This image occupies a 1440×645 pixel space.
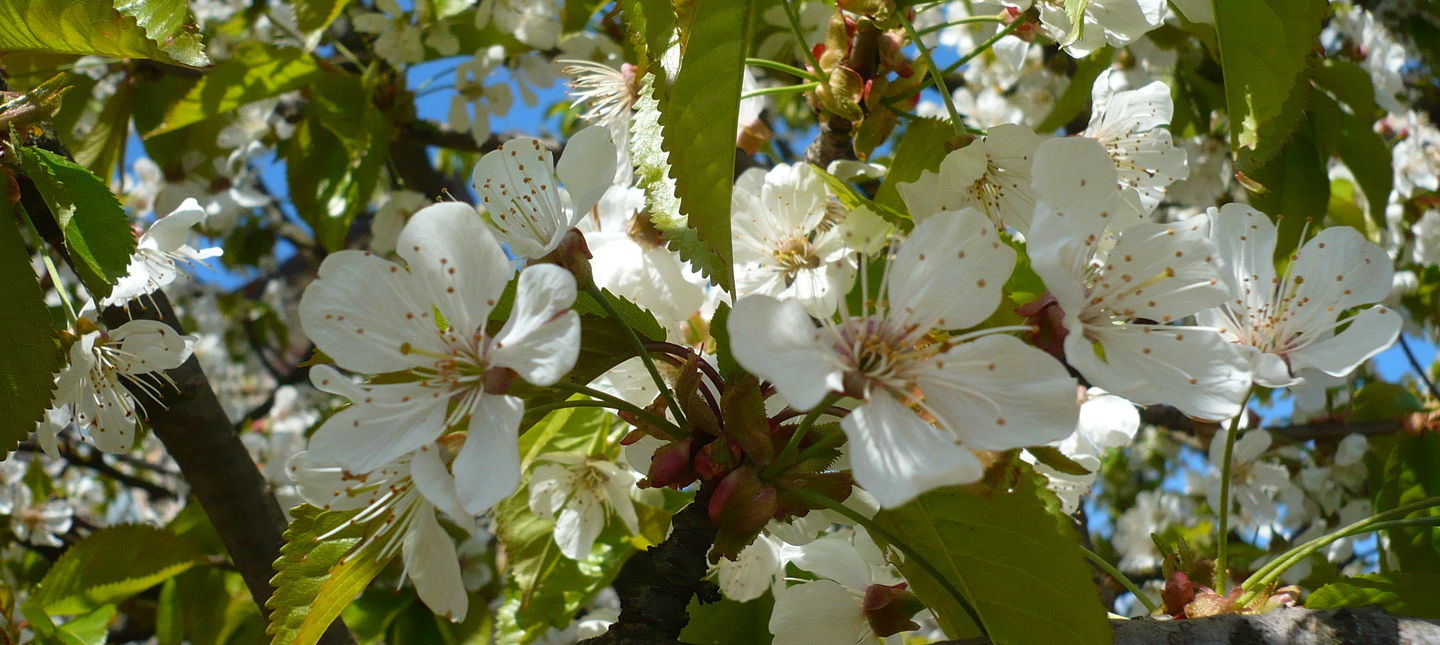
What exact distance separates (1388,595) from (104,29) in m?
1.43

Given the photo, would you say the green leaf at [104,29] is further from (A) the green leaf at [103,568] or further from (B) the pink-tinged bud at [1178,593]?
(B) the pink-tinged bud at [1178,593]

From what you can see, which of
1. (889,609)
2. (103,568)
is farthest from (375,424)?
(103,568)

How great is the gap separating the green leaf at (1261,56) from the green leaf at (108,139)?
1719mm

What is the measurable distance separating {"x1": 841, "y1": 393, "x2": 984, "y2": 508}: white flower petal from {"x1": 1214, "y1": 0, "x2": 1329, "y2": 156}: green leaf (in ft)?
1.38

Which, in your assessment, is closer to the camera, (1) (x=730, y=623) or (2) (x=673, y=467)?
(2) (x=673, y=467)

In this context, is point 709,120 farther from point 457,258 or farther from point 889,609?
point 889,609

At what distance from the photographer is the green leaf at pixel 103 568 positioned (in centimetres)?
167

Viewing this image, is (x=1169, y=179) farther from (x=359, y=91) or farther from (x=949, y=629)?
(x=359, y=91)

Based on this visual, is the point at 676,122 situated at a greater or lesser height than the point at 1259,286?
greater

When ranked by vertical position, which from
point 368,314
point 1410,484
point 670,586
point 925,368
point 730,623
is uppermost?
point 368,314

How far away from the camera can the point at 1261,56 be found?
2.85 feet

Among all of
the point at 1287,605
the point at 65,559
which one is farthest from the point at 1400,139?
the point at 65,559

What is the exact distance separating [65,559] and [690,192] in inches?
59.7

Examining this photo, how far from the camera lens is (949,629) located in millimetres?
922
